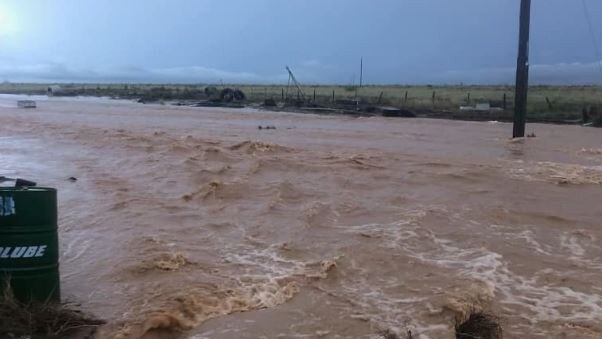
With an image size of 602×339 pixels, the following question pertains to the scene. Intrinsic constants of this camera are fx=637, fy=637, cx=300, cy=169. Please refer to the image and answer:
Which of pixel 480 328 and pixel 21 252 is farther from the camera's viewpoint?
pixel 480 328

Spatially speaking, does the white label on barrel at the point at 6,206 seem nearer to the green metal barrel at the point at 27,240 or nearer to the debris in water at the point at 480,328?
the green metal barrel at the point at 27,240

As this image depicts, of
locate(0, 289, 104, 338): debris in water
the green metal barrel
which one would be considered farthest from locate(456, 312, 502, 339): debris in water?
the green metal barrel

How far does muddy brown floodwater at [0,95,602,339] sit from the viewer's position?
5551mm

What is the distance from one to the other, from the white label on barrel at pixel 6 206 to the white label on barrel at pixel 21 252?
0.85ft

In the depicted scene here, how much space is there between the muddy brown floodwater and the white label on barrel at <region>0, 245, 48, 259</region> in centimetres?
80

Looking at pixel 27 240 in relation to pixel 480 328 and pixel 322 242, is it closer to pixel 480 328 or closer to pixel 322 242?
pixel 480 328

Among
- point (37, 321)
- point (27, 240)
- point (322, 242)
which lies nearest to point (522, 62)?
point (322, 242)

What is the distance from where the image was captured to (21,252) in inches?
182

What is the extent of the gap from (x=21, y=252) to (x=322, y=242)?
418cm

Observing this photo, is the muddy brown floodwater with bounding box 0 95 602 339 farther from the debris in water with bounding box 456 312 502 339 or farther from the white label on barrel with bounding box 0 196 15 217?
the white label on barrel with bounding box 0 196 15 217

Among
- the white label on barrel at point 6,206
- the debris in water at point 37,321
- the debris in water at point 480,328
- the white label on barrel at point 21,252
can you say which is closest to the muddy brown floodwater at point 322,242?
the debris in water at point 480,328

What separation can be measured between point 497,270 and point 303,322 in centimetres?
276

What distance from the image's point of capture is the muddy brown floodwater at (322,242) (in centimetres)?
555

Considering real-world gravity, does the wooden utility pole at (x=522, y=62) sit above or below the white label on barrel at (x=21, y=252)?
above
